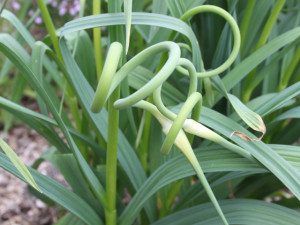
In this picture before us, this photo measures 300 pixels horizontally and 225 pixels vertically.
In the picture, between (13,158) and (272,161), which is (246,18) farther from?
(13,158)

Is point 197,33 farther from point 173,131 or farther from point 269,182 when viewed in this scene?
point 173,131

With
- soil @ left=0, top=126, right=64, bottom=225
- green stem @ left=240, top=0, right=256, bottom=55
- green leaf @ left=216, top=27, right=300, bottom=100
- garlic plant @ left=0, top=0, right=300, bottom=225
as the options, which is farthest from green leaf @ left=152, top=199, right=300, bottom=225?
soil @ left=0, top=126, right=64, bottom=225

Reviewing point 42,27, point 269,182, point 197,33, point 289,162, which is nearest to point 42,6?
point 197,33

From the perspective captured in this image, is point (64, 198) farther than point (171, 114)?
Yes

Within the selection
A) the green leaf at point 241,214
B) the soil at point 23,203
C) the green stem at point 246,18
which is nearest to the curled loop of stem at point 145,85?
the green leaf at point 241,214

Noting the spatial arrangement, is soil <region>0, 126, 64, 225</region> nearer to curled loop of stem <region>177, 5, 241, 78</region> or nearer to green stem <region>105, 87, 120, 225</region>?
green stem <region>105, 87, 120, 225</region>

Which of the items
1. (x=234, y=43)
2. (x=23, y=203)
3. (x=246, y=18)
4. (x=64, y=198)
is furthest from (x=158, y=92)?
(x=23, y=203)

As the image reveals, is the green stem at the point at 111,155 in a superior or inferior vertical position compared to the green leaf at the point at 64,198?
superior

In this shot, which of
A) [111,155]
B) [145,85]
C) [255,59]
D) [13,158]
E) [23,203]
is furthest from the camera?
[23,203]

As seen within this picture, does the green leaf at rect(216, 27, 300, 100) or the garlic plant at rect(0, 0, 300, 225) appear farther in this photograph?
the green leaf at rect(216, 27, 300, 100)

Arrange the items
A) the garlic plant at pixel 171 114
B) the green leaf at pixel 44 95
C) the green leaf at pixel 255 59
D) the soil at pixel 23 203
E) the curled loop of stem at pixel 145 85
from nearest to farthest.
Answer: the curled loop of stem at pixel 145 85 → the garlic plant at pixel 171 114 → the green leaf at pixel 44 95 → the green leaf at pixel 255 59 → the soil at pixel 23 203

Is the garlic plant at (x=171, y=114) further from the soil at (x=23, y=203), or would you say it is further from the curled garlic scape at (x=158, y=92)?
the soil at (x=23, y=203)
